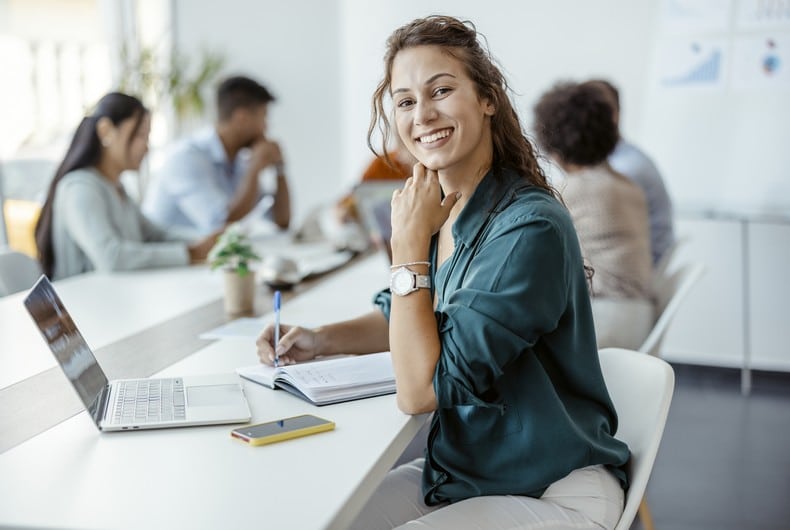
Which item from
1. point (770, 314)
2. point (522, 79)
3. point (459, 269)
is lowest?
point (770, 314)

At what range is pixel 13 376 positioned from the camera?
1.72 m

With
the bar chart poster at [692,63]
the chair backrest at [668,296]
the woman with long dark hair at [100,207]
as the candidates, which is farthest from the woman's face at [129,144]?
the bar chart poster at [692,63]

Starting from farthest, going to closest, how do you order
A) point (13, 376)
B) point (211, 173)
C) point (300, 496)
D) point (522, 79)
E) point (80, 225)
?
point (522, 79), point (211, 173), point (80, 225), point (13, 376), point (300, 496)

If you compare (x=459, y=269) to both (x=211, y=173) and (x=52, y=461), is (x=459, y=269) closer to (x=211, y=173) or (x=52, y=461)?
(x=52, y=461)

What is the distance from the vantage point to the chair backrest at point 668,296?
88.7 inches

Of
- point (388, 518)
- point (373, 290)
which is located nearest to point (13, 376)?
point (388, 518)

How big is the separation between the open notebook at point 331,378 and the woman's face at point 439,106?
16.0 inches

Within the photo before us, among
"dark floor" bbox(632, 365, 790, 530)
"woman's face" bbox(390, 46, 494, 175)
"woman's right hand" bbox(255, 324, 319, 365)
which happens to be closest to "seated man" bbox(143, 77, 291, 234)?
"dark floor" bbox(632, 365, 790, 530)

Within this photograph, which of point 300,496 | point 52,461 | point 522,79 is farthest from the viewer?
point 522,79

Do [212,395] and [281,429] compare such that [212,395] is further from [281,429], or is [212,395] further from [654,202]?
[654,202]

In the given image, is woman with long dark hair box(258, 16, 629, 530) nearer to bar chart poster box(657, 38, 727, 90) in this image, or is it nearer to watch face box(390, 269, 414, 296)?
watch face box(390, 269, 414, 296)

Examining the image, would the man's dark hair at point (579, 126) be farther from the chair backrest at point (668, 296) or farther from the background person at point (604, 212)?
the chair backrest at point (668, 296)

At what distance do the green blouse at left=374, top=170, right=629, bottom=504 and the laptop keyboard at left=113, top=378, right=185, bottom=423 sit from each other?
45 cm

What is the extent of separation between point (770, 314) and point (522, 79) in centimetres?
176
